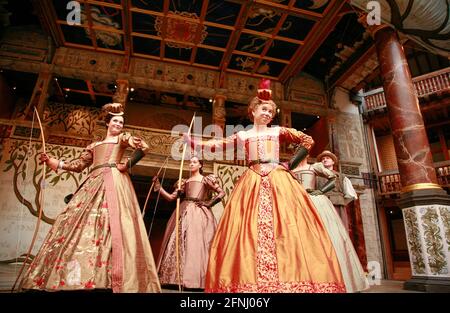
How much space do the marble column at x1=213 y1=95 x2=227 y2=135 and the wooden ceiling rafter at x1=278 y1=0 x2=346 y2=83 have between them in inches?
91.7

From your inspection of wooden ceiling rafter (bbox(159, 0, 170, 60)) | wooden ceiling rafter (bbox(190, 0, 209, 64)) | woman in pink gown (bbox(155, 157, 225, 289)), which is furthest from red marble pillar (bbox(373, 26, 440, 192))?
wooden ceiling rafter (bbox(159, 0, 170, 60))

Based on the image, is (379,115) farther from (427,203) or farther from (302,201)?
(302,201)

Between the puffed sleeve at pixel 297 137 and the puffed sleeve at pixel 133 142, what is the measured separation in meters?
1.11

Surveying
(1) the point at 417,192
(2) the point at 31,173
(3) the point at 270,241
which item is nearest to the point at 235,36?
(1) the point at 417,192

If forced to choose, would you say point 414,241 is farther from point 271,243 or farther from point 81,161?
point 81,161

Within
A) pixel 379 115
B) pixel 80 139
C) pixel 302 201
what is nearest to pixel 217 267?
pixel 302 201

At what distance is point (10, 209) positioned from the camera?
6230 mm

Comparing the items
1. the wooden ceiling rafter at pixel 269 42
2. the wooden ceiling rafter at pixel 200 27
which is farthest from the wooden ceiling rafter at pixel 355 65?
the wooden ceiling rafter at pixel 200 27

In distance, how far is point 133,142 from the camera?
2201 millimetres

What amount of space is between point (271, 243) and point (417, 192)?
3.08 meters

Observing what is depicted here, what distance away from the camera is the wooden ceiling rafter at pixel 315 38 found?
275 inches

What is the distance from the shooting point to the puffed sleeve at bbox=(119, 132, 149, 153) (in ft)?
7.17

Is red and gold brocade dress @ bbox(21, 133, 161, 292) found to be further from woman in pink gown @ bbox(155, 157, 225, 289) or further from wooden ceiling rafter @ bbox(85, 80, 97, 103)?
wooden ceiling rafter @ bbox(85, 80, 97, 103)

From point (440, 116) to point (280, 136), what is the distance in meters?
11.3
